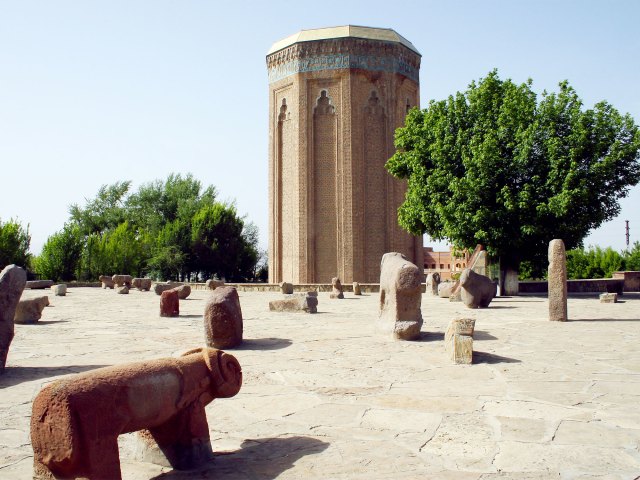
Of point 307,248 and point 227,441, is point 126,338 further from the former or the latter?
point 307,248

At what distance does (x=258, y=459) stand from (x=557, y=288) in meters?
8.64

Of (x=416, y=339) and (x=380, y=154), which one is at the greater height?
(x=380, y=154)

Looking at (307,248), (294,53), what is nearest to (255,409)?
(307,248)

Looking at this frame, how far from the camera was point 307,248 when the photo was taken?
96.8 ft

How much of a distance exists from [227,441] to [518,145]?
636 inches

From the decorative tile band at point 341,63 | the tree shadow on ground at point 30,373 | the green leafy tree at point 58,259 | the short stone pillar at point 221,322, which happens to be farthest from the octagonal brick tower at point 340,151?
the tree shadow on ground at point 30,373

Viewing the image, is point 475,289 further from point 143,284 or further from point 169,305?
point 143,284

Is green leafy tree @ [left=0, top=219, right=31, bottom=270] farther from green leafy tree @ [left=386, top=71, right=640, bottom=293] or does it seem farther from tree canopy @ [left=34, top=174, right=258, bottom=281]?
green leafy tree @ [left=386, top=71, right=640, bottom=293]

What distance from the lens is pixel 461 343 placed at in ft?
21.1

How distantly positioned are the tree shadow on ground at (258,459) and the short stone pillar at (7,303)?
11.5 ft

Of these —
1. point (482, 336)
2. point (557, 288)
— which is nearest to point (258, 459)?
point (482, 336)

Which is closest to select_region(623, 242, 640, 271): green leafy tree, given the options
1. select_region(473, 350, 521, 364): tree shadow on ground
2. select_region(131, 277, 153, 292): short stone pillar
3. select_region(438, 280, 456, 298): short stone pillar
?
select_region(438, 280, 456, 298): short stone pillar

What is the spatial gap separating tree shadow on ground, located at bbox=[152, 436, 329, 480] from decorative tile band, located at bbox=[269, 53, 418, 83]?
2760 cm

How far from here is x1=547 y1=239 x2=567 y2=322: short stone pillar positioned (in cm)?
1070
